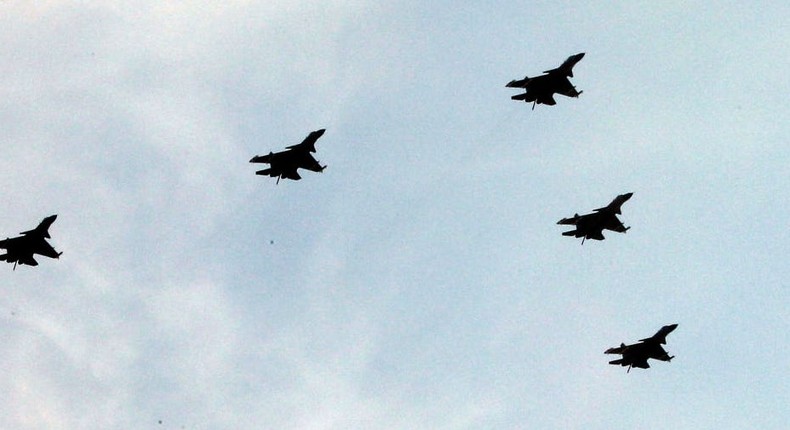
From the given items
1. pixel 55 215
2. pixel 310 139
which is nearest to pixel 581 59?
pixel 310 139

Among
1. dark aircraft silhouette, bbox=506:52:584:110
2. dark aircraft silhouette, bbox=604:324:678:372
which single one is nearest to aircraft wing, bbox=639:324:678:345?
dark aircraft silhouette, bbox=604:324:678:372

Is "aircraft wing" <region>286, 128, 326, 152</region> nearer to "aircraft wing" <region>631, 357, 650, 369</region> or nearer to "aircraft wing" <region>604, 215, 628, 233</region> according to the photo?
"aircraft wing" <region>604, 215, 628, 233</region>

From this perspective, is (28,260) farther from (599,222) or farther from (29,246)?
(599,222)

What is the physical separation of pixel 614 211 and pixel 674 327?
41.5ft

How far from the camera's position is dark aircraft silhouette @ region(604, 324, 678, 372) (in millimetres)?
99375

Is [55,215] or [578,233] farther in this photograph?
[578,233]

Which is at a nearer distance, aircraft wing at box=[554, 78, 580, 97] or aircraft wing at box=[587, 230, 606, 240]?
aircraft wing at box=[554, 78, 580, 97]

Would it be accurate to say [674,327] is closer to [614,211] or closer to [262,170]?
[614,211]

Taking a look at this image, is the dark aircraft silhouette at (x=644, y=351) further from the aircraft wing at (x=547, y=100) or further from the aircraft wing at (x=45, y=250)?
the aircraft wing at (x=45, y=250)

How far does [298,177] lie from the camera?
101 m

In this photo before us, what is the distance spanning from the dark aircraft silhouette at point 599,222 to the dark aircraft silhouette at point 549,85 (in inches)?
450

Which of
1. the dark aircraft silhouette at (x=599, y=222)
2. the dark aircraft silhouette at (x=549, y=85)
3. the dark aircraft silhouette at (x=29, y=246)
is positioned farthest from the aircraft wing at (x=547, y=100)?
the dark aircraft silhouette at (x=29, y=246)

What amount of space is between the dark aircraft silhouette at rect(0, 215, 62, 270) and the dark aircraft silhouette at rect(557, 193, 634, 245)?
49.9m

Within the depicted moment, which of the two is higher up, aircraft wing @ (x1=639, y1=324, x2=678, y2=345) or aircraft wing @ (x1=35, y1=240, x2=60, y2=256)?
aircraft wing @ (x1=35, y1=240, x2=60, y2=256)
